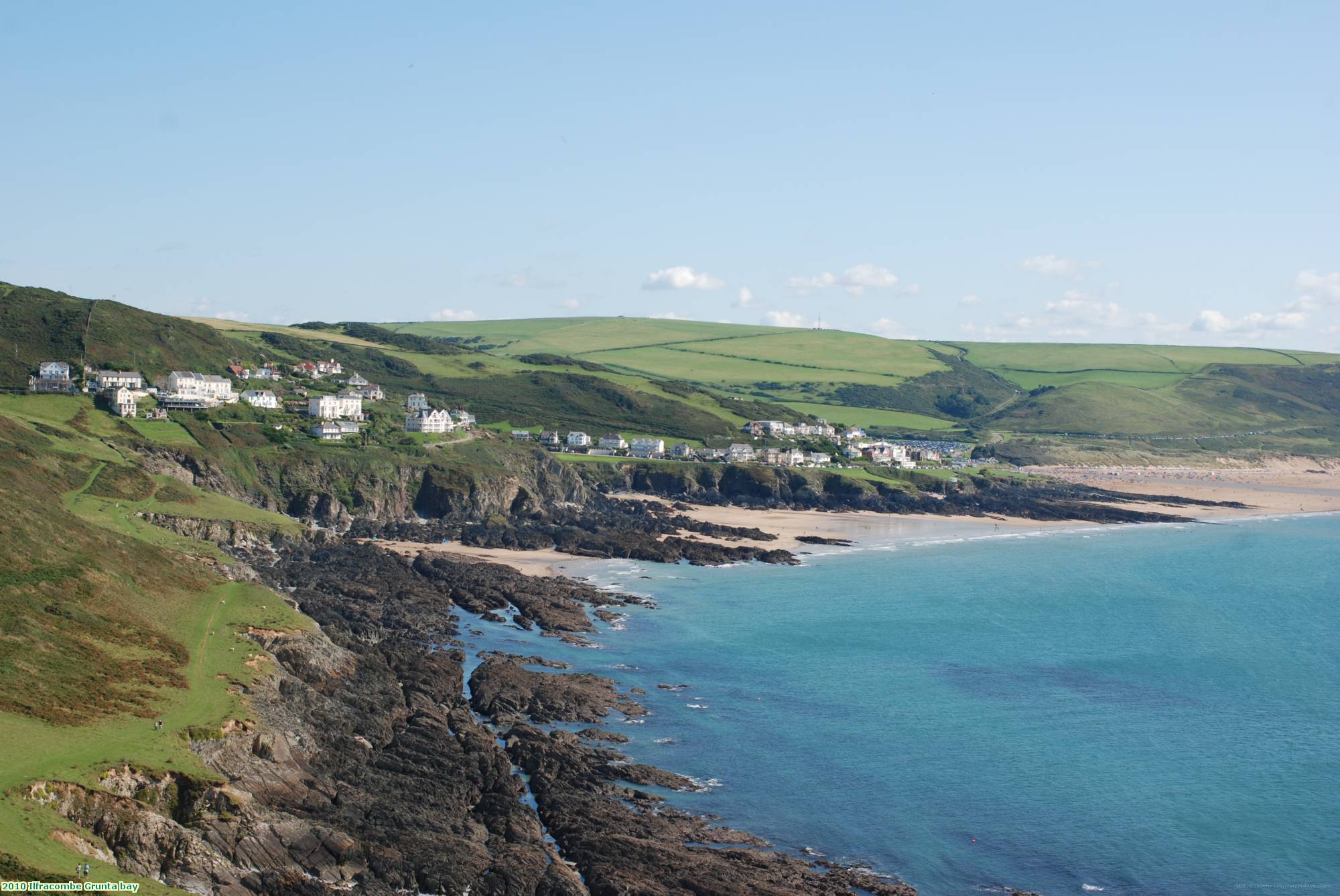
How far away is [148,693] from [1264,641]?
202 ft

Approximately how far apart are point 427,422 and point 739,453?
128ft

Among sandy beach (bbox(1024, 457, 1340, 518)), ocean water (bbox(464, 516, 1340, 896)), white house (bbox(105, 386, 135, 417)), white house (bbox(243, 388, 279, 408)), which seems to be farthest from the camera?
sandy beach (bbox(1024, 457, 1340, 518))

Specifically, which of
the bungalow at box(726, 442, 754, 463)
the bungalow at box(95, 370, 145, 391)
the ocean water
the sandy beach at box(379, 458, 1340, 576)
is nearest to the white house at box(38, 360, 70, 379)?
the bungalow at box(95, 370, 145, 391)

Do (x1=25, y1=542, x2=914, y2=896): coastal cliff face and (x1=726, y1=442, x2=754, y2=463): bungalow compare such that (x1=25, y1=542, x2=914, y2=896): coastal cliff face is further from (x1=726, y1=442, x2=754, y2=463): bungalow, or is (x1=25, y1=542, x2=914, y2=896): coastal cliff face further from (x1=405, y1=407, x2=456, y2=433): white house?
(x1=726, y1=442, x2=754, y2=463): bungalow

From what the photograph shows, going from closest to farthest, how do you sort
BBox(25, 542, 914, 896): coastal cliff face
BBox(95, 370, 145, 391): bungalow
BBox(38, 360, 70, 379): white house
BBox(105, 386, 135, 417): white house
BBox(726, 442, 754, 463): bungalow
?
BBox(25, 542, 914, 896): coastal cliff face → BBox(105, 386, 135, 417): white house → BBox(95, 370, 145, 391): bungalow → BBox(38, 360, 70, 379): white house → BBox(726, 442, 754, 463): bungalow

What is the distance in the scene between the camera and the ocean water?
3825 cm

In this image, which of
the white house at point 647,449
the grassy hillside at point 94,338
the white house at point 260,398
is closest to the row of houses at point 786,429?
the white house at point 647,449

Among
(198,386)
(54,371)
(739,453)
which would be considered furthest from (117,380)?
(739,453)

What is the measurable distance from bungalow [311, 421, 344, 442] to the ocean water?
34.8 metres

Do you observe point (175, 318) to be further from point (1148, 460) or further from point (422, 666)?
point (1148, 460)

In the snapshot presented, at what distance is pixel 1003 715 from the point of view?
52500mm

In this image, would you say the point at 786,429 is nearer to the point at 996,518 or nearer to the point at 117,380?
the point at 996,518

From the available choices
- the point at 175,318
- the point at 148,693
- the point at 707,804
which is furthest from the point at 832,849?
the point at 175,318

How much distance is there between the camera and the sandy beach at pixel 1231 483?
149000 millimetres
